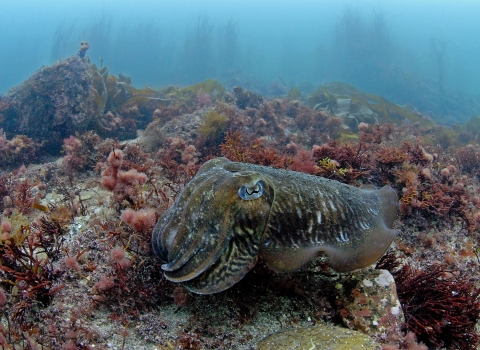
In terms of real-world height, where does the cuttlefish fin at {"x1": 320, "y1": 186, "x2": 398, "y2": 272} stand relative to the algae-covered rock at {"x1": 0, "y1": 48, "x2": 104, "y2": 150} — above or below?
above

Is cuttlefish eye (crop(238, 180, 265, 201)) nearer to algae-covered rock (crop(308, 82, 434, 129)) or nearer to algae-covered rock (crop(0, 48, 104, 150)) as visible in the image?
algae-covered rock (crop(0, 48, 104, 150))

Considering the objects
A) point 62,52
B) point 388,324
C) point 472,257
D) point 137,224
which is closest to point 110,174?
point 137,224

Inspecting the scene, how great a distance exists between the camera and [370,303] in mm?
3256

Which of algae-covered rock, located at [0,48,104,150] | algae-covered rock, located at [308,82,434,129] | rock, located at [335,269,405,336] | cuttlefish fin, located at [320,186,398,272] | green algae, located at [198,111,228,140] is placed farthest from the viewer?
algae-covered rock, located at [308,82,434,129]

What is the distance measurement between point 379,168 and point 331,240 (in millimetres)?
4237

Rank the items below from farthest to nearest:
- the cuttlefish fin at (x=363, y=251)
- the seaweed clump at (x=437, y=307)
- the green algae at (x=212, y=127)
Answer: the green algae at (x=212, y=127) → the seaweed clump at (x=437, y=307) → the cuttlefish fin at (x=363, y=251)

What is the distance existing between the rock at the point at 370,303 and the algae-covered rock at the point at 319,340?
0.20 m

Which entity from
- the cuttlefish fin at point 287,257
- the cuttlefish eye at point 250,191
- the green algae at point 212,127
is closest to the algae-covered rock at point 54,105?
the green algae at point 212,127

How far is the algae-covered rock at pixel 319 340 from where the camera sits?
2.77 m

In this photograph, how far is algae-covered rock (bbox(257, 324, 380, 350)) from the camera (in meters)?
2.77

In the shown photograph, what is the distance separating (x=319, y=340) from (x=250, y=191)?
1.64 meters

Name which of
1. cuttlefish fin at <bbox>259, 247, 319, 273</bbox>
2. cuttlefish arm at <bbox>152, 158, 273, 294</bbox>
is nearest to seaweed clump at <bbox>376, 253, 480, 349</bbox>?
cuttlefish fin at <bbox>259, 247, 319, 273</bbox>

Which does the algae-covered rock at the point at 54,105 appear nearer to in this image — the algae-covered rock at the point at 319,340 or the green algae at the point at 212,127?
the green algae at the point at 212,127

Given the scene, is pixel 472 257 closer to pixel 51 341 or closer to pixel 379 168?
pixel 379 168
